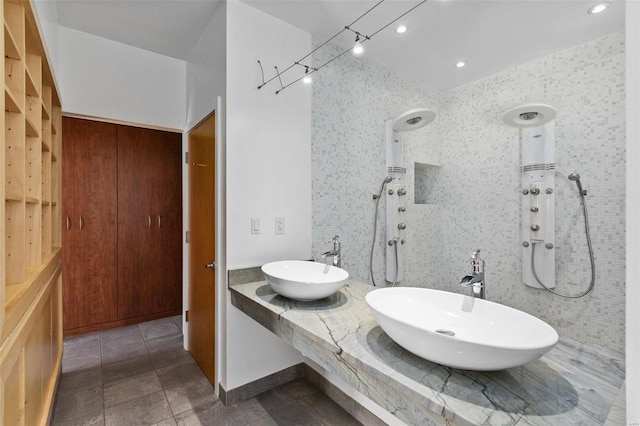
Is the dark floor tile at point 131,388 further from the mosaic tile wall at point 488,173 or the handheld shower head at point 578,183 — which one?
the handheld shower head at point 578,183

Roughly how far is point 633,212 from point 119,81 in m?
3.14

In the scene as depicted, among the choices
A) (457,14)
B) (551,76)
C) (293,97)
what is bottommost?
(293,97)

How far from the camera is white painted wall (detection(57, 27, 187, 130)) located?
7.61 ft

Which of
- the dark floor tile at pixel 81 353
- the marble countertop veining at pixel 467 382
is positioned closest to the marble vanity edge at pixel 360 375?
the marble countertop veining at pixel 467 382

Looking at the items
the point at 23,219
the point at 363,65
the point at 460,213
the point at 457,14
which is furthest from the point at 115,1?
the point at 460,213

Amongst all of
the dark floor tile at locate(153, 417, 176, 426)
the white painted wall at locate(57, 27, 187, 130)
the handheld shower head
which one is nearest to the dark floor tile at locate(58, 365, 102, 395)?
the dark floor tile at locate(153, 417, 176, 426)

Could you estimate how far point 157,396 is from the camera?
207cm

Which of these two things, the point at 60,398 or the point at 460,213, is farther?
the point at 460,213

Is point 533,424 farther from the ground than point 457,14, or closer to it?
closer to it

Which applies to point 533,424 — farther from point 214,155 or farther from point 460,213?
point 460,213

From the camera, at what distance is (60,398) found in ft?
6.69

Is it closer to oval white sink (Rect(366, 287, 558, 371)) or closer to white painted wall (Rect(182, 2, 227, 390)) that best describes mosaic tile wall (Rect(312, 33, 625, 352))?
white painted wall (Rect(182, 2, 227, 390))

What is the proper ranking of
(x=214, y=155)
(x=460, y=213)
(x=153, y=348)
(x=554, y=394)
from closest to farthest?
(x=554, y=394) < (x=214, y=155) < (x=153, y=348) < (x=460, y=213)

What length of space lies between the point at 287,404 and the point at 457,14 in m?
2.84
